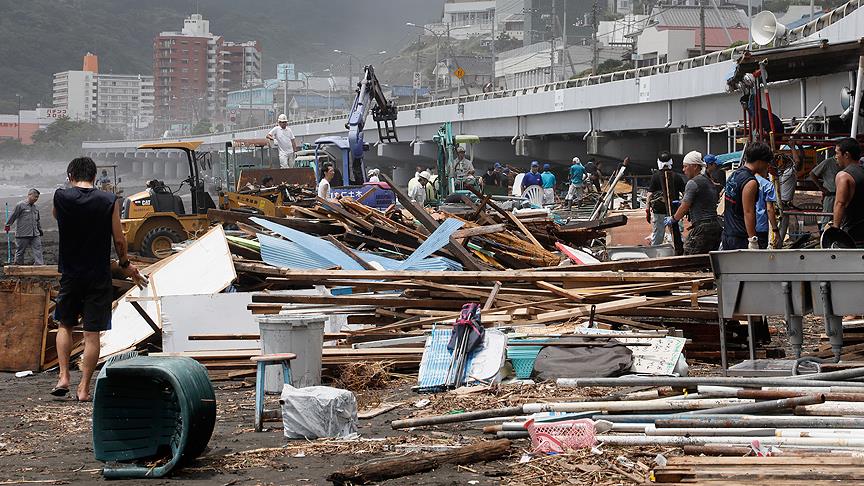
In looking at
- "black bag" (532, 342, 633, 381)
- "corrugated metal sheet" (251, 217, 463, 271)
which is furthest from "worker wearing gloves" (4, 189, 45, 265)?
"black bag" (532, 342, 633, 381)

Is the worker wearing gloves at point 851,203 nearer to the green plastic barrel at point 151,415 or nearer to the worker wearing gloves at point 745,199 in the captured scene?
the worker wearing gloves at point 745,199

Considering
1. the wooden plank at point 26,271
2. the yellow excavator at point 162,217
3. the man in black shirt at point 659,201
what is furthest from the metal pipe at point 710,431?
the yellow excavator at point 162,217

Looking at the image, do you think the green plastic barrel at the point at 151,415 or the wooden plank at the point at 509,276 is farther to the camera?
the wooden plank at the point at 509,276

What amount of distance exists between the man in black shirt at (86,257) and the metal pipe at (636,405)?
3.70m

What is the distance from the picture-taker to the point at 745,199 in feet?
34.5

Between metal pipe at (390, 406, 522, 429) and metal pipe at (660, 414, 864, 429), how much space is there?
3.36ft

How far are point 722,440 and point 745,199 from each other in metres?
4.55

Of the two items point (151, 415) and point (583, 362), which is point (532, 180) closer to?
point (583, 362)

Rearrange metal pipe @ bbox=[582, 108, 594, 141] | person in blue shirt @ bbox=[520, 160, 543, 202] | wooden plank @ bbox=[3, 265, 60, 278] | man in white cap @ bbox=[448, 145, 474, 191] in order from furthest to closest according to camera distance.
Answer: metal pipe @ bbox=[582, 108, 594, 141]
man in white cap @ bbox=[448, 145, 474, 191]
person in blue shirt @ bbox=[520, 160, 543, 202]
wooden plank @ bbox=[3, 265, 60, 278]

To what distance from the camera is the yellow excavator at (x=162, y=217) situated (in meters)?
24.4

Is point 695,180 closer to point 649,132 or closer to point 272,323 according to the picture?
point 272,323

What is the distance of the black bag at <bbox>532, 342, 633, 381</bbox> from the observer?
29.8 ft

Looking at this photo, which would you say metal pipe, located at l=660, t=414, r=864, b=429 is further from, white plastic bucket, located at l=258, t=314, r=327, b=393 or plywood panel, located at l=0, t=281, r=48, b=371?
plywood panel, located at l=0, t=281, r=48, b=371

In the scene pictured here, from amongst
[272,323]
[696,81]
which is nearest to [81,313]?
[272,323]
